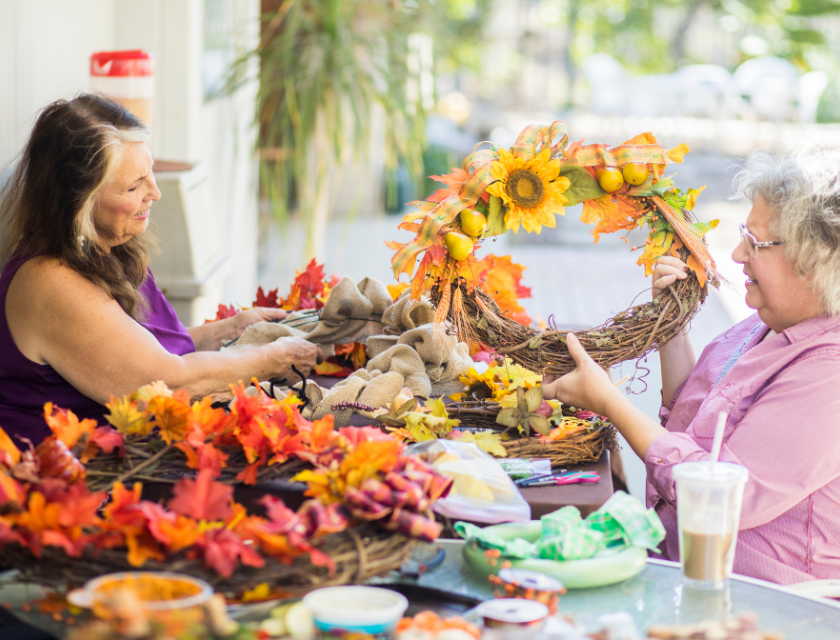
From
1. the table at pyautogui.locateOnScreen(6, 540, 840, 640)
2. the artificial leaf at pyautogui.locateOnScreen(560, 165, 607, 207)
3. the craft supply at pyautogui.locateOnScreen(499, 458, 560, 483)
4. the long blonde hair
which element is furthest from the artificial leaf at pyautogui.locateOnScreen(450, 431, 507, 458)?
the long blonde hair

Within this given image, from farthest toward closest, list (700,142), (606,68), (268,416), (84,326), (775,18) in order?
1. (775,18)
2. (606,68)
3. (700,142)
4. (84,326)
5. (268,416)

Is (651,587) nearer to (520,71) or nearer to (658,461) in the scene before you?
(658,461)

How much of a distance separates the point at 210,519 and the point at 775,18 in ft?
55.5

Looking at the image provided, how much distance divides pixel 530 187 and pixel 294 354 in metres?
0.70

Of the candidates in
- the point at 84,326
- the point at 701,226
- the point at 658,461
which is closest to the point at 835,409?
the point at 658,461

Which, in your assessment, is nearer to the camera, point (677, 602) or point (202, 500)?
point (202, 500)

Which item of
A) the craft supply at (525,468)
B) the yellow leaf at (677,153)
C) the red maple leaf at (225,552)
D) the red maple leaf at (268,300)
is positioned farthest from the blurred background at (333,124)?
the red maple leaf at (225,552)

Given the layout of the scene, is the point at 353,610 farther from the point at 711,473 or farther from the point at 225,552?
the point at 711,473

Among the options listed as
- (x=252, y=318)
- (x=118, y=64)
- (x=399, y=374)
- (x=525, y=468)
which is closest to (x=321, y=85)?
(x=118, y=64)

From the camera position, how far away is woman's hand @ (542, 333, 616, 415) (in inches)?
61.6

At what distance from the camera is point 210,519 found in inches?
39.8

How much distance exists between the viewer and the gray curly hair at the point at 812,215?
59.1 inches

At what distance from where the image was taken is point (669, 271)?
166 centimetres

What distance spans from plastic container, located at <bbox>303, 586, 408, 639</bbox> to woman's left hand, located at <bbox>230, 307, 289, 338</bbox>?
136 cm
